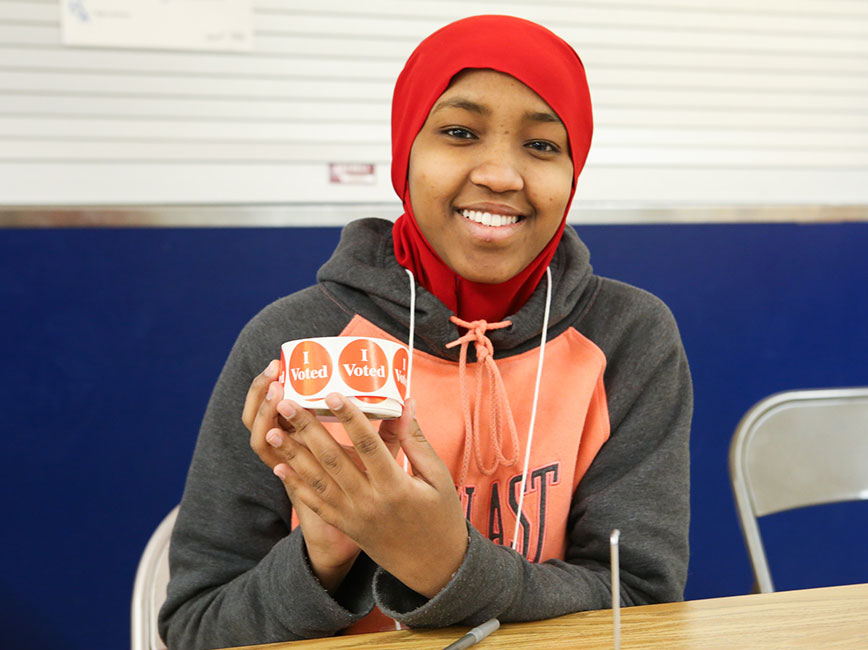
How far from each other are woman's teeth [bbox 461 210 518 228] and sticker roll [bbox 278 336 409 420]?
14.7 inches

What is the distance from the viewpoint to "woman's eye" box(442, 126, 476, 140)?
1.08 meters

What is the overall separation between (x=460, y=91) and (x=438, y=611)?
0.60m

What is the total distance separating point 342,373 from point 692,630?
0.41 meters

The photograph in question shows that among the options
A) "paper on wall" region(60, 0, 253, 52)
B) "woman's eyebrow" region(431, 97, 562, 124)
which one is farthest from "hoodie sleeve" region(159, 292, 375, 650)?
"paper on wall" region(60, 0, 253, 52)

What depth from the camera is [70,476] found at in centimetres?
212

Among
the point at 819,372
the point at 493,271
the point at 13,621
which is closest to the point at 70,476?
the point at 13,621

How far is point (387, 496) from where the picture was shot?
0.75 meters

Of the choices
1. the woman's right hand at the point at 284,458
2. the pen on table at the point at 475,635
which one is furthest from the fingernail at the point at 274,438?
the pen on table at the point at 475,635

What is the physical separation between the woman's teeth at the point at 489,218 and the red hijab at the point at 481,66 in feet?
0.31

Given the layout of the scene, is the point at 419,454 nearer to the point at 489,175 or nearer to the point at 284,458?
the point at 284,458

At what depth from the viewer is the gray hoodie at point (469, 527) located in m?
0.87

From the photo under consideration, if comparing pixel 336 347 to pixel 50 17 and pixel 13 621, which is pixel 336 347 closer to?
pixel 50 17

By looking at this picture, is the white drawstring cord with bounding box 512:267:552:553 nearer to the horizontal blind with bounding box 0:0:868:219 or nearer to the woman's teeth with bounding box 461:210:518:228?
the woman's teeth with bounding box 461:210:518:228

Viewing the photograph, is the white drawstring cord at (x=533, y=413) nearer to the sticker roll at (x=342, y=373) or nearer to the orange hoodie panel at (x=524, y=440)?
the orange hoodie panel at (x=524, y=440)
